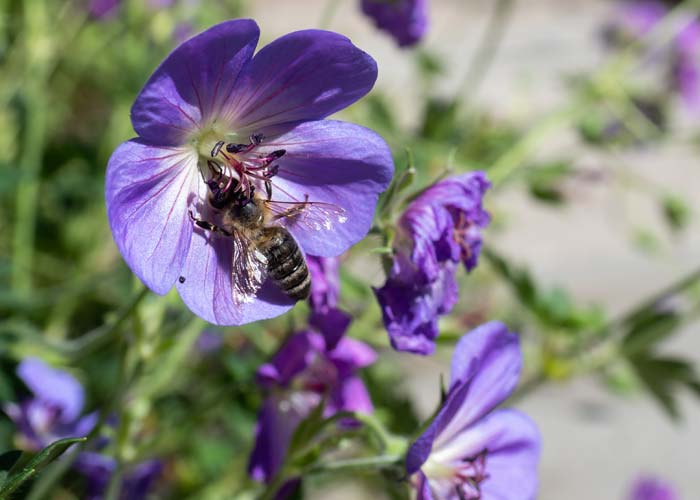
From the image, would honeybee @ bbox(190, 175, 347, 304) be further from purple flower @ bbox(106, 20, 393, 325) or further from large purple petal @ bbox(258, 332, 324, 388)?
large purple petal @ bbox(258, 332, 324, 388)

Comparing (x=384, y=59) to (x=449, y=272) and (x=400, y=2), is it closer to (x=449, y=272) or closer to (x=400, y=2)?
(x=400, y=2)


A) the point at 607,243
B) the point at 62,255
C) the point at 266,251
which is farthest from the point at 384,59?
the point at 266,251

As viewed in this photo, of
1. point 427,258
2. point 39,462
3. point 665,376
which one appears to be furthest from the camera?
point 665,376

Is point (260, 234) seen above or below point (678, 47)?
above

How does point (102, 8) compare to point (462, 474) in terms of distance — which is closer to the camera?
point (462, 474)

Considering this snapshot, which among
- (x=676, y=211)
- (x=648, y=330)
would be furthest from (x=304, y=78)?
(x=676, y=211)

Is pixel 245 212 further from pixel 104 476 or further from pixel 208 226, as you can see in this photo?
pixel 104 476

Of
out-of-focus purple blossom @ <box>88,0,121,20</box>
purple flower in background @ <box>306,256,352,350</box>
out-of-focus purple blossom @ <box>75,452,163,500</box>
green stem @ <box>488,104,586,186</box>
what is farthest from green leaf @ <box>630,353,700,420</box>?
out-of-focus purple blossom @ <box>88,0,121,20</box>
